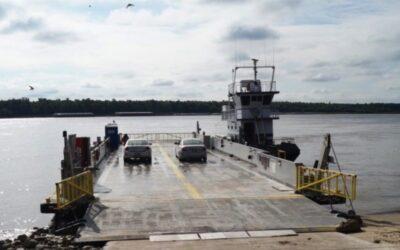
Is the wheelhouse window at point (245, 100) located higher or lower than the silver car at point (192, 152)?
higher

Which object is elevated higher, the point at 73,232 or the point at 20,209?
the point at 73,232

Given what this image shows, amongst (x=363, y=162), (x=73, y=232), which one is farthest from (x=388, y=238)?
(x=363, y=162)

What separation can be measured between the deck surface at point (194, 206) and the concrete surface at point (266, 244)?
2.46ft

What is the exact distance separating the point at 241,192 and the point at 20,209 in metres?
17.3

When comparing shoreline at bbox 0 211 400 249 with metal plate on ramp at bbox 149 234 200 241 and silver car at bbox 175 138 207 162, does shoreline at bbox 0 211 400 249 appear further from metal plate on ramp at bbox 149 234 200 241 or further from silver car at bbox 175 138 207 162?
silver car at bbox 175 138 207 162

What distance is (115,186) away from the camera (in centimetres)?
2241

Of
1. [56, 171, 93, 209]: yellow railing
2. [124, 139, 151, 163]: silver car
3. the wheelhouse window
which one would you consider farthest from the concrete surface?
the wheelhouse window

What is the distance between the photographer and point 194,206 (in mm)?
17703

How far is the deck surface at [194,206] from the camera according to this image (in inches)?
595

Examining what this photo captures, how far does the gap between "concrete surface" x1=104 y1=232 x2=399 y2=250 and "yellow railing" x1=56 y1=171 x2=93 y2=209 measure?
3989mm

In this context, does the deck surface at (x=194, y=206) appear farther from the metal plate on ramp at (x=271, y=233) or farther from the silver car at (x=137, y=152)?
the silver car at (x=137, y=152)

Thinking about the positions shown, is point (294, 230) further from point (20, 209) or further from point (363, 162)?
point (363, 162)

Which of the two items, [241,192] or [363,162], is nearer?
[241,192]

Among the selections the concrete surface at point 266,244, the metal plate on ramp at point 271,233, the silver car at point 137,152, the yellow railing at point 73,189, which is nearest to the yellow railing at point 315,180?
the metal plate on ramp at point 271,233
